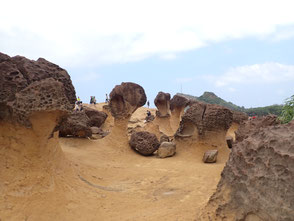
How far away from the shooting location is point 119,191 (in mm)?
4922

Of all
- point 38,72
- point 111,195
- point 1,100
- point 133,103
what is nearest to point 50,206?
point 111,195

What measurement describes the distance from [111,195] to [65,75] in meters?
2.54

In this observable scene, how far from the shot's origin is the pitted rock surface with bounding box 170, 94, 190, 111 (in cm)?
1443

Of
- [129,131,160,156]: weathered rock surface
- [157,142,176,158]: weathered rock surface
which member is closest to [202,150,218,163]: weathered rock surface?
[157,142,176,158]: weathered rock surface

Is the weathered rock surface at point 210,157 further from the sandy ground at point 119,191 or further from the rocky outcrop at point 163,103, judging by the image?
the rocky outcrop at point 163,103

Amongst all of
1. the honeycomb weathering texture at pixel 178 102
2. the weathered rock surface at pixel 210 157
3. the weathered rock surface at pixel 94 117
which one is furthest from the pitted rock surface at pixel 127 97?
the honeycomb weathering texture at pixel 178 102

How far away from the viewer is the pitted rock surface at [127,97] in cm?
910

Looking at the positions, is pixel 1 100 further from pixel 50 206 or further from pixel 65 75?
pixel 50 206

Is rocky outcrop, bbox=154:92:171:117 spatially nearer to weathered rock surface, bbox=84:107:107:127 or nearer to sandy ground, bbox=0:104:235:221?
weathered rock surface, bbox=84:107:107:127

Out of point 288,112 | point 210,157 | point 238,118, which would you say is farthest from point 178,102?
point 288,112

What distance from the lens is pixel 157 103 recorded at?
15.2 m

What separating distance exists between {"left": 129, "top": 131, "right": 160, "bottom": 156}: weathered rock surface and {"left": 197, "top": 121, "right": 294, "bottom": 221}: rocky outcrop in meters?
5.38

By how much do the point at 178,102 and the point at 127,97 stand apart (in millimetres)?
6140

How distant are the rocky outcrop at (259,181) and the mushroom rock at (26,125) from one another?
265 centimetres
